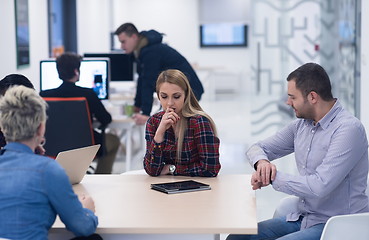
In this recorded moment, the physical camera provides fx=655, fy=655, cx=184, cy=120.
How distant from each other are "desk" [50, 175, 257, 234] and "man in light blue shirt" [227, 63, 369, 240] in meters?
0.19

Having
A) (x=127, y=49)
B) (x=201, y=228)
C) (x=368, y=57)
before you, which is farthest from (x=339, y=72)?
(x=201, y=228)

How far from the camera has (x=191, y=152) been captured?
3.34m

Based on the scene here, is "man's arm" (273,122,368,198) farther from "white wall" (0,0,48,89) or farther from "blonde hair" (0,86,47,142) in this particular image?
"white wall" (0,0,48,89)

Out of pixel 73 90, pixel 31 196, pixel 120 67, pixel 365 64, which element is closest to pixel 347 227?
pixel 31 196

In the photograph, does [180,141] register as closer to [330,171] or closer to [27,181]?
[330,171]

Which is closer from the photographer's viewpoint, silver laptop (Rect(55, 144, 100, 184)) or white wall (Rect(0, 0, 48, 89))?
silver laptop (Rect(55, 144, 100, 184))

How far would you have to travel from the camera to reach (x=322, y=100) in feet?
9.52

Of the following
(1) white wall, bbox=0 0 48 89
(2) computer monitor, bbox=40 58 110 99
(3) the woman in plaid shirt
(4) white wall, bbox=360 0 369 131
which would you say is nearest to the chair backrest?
(2) computer monitor, bbox=40 58 110 99

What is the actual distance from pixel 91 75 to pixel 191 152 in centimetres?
312

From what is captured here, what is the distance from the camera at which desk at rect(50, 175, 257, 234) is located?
2383mm

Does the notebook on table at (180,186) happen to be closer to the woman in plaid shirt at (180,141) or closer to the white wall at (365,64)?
the woman in plaid shirt at (180,141)

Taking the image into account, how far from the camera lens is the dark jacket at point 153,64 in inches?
230

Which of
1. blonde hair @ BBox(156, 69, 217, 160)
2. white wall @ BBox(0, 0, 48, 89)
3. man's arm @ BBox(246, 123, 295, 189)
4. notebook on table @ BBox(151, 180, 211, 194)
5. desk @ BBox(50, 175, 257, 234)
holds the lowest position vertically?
desk @ BBox(50, 175, 257, 234)

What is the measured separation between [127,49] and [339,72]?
3.43 metres
